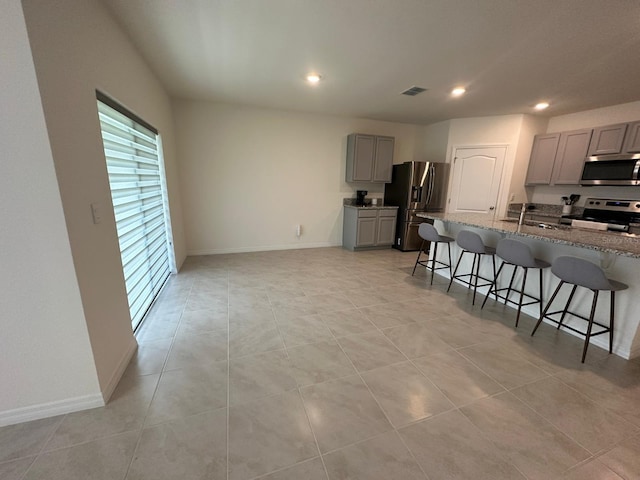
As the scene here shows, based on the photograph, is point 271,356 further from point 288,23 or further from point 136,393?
point 288,23

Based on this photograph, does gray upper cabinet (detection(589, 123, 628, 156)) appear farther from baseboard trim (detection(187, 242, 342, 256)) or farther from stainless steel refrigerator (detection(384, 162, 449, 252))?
baseboard trim (detection(187, 242, 342, 256))

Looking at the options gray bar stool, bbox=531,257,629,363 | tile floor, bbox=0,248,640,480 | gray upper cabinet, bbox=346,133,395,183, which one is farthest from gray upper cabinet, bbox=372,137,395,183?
gray bar stool, bbox=531,257,629,363

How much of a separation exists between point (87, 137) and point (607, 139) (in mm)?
6202

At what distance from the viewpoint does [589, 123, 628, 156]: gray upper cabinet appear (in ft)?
12.0

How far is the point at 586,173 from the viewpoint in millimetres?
4008

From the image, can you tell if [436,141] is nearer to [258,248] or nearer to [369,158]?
[369,158]

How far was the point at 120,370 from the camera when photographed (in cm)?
180

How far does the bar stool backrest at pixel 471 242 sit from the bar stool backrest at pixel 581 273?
29.6 inches

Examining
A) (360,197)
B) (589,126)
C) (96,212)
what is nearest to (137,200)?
(96,212)

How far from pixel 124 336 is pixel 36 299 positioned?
71cm

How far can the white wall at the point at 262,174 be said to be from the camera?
4.37m

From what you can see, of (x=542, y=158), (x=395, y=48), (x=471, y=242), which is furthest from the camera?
(x=542, y=158)

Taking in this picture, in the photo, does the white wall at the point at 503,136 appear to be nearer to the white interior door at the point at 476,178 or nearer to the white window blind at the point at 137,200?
the white interior door at the point at 476,178

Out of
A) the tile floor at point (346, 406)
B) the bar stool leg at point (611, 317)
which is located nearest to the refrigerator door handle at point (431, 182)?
the tile floor at point (346, 406)
